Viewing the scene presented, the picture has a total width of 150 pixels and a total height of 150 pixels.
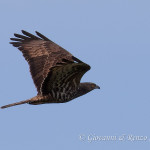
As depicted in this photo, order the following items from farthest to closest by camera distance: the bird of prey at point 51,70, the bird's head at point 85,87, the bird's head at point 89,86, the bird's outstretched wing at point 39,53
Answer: the bird's head at point 89,86, the bird's head at point 85,87, the bird's outstretched wing at point 39,53, the bird of prey at point 51,70

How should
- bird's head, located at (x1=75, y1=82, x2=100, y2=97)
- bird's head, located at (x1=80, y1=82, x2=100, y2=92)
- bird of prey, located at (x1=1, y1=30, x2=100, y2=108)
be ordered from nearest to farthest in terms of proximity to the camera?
bird of prey, located at (x1=1, y1=30, x2=100, y2=108) < bird's head, located at (x1=75, y1=82, x2=100, y2=97) < bird's head, located at (x1=80, y1=82, x2=100, y2=92)

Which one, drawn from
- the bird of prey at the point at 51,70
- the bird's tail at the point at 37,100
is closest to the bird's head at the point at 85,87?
the bird of prey at the point at 51,70

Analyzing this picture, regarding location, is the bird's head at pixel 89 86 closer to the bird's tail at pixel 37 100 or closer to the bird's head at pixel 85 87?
the bird's head at pixel 85 87

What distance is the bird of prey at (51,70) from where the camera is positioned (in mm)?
10758

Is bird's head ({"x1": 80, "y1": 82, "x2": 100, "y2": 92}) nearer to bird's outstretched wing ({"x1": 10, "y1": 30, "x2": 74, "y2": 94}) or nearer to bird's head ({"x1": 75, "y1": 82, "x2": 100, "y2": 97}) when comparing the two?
bird's head ({"x1": 75, "y1": 82, "x2": 100, "y2": 97})

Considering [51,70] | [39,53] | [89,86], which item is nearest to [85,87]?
[89,86]

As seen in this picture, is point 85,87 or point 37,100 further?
point 85,87

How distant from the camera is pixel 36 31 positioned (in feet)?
46.0

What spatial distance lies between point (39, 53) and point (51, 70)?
7.00 feet

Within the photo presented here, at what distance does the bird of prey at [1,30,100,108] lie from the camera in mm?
10758

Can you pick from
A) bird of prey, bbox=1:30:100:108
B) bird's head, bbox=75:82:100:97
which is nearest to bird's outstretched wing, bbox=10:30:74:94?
bird of prey, bbox=1:30:100:108

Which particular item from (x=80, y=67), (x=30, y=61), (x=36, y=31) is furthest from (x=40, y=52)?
(x=80, y=67)

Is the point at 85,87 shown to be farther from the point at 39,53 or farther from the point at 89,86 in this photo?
the point at 39,53

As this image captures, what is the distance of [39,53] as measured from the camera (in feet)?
42.2
